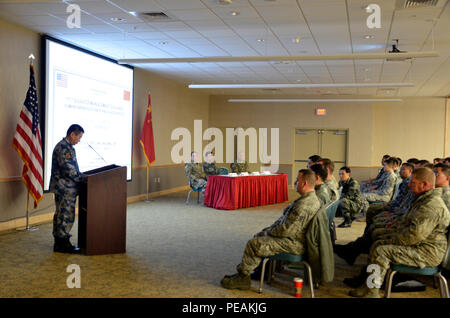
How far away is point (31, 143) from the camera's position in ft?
23.2

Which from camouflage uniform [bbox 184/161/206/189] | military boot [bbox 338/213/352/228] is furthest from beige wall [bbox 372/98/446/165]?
military boot [bbox 338/213/352/228]

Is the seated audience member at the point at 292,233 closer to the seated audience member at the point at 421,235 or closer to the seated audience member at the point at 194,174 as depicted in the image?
the seated audience member at the point at 421,235

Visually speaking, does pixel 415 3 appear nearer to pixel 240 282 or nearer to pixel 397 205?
pixel 397 205

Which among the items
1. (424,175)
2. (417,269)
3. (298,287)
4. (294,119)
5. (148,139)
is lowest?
(298,287)

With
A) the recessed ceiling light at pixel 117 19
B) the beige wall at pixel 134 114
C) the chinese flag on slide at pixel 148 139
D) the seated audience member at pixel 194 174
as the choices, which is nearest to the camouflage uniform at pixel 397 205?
the recessed ceiling light at pixel 117 19

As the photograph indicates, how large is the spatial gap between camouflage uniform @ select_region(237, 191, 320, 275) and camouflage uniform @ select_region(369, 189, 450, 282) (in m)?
0.64

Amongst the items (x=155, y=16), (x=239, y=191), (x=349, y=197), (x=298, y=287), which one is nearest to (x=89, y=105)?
(x=155, y=16)

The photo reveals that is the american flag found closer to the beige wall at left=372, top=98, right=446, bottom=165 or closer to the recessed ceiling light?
the recessed ceiling light

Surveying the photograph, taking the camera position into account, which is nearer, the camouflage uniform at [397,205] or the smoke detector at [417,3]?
the camouflage uniform at [397,205]

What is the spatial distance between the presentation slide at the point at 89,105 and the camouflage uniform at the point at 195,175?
1.41 m

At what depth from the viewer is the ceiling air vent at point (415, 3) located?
5.63 meters

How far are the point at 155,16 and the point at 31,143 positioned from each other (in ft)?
8.92

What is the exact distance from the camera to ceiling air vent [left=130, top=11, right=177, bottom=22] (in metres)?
6.57

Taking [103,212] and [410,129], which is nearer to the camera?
[103,212]
